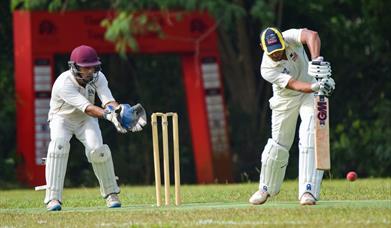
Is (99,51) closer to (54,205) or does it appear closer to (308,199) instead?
(54,205)

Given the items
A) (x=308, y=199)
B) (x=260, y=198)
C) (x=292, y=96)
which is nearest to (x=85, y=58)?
(x=292, y=96)

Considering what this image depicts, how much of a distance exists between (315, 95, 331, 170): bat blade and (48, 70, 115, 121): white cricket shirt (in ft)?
6.65

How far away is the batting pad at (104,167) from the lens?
11.7 m

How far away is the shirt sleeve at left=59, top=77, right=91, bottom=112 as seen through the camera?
37.9 ft

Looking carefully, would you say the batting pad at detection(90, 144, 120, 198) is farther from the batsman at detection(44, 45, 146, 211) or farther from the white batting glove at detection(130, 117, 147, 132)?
the white batting glove at detection(130, 117, 147, 132)

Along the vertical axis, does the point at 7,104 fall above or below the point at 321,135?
below

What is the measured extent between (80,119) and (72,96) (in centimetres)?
36

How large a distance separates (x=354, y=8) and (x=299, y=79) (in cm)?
1330

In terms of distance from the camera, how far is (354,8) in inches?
959

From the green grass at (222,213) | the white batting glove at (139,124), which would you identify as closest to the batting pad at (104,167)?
the green grass at (222,213)

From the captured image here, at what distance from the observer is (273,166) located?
11.4 metres

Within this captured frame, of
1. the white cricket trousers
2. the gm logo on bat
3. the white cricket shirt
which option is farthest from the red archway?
the gm logo on bat

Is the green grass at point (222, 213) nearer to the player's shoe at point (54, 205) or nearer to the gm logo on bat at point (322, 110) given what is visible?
the player's shoe at point (54, 205)

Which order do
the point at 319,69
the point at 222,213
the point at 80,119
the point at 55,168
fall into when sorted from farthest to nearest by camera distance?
the point at 80,119 < the point at 55,168 < the point at 319,69 < the point at 222,213
